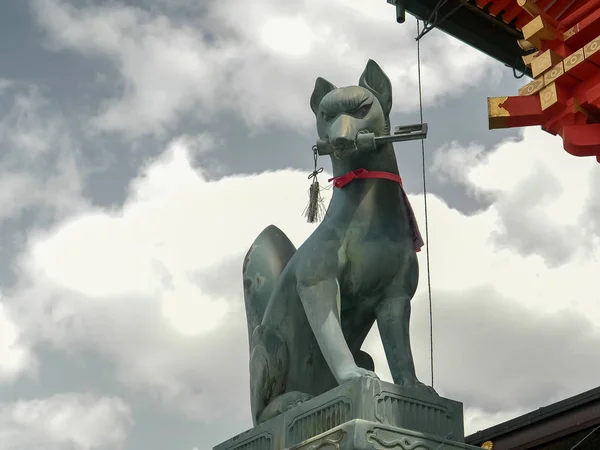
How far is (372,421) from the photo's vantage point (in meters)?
3.97

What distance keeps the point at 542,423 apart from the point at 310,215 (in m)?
2.98

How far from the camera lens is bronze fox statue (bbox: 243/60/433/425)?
15.1ft

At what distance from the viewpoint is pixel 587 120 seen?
6.20 m

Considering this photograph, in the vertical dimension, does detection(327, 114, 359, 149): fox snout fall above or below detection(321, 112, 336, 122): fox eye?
below

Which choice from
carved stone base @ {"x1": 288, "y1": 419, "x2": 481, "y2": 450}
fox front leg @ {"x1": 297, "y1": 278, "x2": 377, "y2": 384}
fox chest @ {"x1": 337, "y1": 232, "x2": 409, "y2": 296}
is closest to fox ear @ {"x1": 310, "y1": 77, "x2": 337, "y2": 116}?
fox chest @ {"x1": 337, "y1": 232, "x2": 409, "y2": 296}

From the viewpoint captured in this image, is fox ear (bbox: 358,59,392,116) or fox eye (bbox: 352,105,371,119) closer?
fox eye (bbox: 352,105,371,119)

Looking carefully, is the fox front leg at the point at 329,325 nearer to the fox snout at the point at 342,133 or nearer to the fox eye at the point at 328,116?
the fox snout at the point at 342,133

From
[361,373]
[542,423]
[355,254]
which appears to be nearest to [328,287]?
[355,254]

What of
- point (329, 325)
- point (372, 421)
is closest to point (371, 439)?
point (372, 421)

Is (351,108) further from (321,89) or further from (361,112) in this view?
(321,89)

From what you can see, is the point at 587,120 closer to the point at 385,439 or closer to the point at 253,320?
the point at 253,320

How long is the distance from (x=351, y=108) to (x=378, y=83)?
334 millimetres

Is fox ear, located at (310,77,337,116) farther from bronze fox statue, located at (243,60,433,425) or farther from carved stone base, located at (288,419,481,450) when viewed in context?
carved stone base, located at (288,419,481,450)

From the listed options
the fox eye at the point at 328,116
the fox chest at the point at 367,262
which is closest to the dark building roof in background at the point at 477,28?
the fox eye at the point at 328,116
